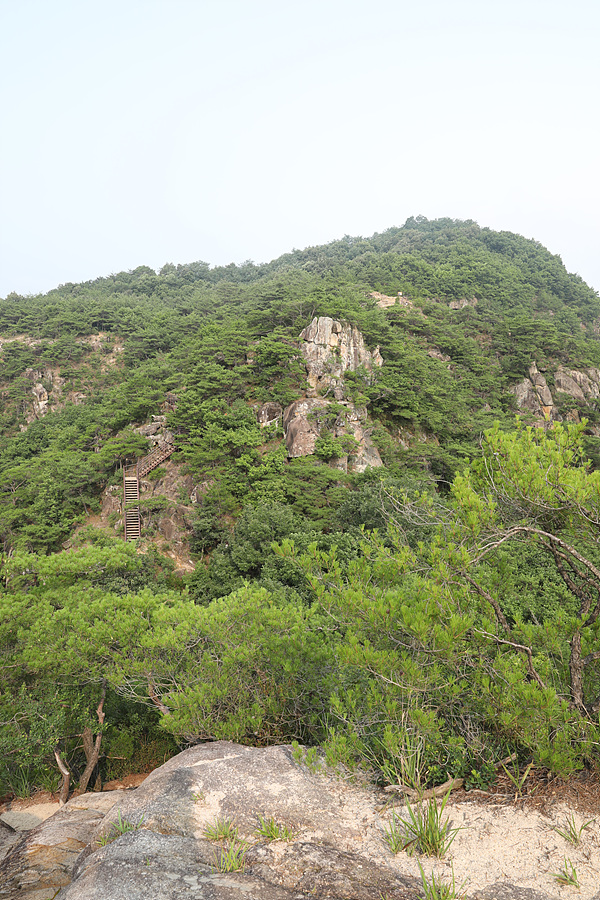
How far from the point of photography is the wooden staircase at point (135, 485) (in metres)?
17.0

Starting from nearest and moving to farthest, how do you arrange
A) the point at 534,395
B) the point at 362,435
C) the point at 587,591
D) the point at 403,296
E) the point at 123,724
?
the point at 587,591 → the point at 123,724 → the point at 362,435 → the point at 534,395 → the point at 403,296

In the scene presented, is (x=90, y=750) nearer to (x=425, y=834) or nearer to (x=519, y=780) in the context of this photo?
(x=425, y=834)

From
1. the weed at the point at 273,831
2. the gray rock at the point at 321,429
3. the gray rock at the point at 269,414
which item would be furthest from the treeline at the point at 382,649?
the gray rock at the point at 269,414

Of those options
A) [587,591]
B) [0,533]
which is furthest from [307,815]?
[0,533]

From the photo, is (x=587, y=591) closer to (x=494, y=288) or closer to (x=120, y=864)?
(x=120, y=864)

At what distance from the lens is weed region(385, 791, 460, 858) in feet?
9.59

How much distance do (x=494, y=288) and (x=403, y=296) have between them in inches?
420

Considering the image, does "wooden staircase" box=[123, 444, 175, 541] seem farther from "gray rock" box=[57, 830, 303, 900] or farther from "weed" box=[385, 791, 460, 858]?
"weed" box=[385, 791, 460, 858]

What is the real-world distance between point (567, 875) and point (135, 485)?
18189 millimetres

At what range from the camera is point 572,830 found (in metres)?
2.81

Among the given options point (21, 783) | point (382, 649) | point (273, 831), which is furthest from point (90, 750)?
point (382, 649)

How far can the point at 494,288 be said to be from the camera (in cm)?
4053

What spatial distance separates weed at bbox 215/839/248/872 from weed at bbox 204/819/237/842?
0.07 meters

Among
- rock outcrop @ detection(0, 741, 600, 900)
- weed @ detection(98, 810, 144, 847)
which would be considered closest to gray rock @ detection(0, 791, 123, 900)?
rock outcrop @ detection(0, 741, 600, 900)
